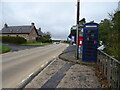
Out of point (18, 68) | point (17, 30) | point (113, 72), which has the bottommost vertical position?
point (18, 68)

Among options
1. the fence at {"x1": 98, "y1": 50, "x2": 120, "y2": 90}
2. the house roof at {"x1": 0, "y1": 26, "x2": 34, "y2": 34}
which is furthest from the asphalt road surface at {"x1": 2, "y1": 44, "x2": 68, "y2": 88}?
the house roof at {"x1": 0, "y1": 26, "x2": 34, "y2": 34}

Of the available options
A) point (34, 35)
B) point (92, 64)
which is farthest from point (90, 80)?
point (34, 35)

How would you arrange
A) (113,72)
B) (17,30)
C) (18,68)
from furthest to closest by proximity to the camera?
(17,30) < (18,68) < (113,72)

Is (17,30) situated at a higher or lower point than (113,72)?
higher

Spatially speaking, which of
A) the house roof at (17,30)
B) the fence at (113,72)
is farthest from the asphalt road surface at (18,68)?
the house roof at (17,30)

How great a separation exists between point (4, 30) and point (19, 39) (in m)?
21.3

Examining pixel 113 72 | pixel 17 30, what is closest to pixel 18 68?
pixel 113 72

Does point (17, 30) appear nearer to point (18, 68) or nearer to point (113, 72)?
point (18, 68)

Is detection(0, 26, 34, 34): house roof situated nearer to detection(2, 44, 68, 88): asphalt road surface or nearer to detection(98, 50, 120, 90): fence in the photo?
detection(2, 44, 68, 88): asphalt road surface

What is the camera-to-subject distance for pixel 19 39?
3716 cm

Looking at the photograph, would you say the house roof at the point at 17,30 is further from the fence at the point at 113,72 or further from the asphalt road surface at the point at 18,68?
the fence at the point at 113,72

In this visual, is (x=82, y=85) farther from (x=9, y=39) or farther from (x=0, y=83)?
(x=9, y=39)

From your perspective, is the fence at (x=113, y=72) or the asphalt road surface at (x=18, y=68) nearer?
the fence at (x=113, y=72)

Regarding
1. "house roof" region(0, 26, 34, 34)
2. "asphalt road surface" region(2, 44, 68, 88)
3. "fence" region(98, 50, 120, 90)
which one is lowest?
"asphalt road surface" region(2, 44, 68, 88)
